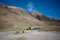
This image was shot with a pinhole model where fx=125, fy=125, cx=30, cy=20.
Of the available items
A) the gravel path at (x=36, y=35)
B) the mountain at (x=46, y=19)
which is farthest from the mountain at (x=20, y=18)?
the gravel path at (x=36, y=35)

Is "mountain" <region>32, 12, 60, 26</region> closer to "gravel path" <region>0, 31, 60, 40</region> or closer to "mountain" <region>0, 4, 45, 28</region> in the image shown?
"mountain" <region>0, 4, 45, 28</region>

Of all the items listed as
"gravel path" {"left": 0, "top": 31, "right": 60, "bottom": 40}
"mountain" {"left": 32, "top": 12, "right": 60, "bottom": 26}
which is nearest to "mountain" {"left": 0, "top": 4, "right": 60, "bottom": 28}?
"mountain" {"left": 32, "top": 12, "right": 60, "bottom": 26}

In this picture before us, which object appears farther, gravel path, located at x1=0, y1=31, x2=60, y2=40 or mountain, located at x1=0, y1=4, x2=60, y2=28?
mountain, located at x1=0, y1=4, x2=60, y2=28

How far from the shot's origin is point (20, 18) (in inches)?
149

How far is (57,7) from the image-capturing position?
3.92m

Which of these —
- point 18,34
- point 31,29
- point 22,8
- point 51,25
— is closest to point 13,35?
point 18,34

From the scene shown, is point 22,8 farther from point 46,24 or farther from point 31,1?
point 46,24

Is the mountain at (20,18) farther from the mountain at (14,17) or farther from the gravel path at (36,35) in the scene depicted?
the gravel path at (36,35)

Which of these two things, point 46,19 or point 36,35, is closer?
point 36,35

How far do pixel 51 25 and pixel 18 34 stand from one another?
103 centimetres

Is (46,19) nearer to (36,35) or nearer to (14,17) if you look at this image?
(36,35)

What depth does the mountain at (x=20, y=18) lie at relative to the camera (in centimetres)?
373

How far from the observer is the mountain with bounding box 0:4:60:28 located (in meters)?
3.73

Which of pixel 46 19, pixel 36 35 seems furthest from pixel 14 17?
pixel 46 19
